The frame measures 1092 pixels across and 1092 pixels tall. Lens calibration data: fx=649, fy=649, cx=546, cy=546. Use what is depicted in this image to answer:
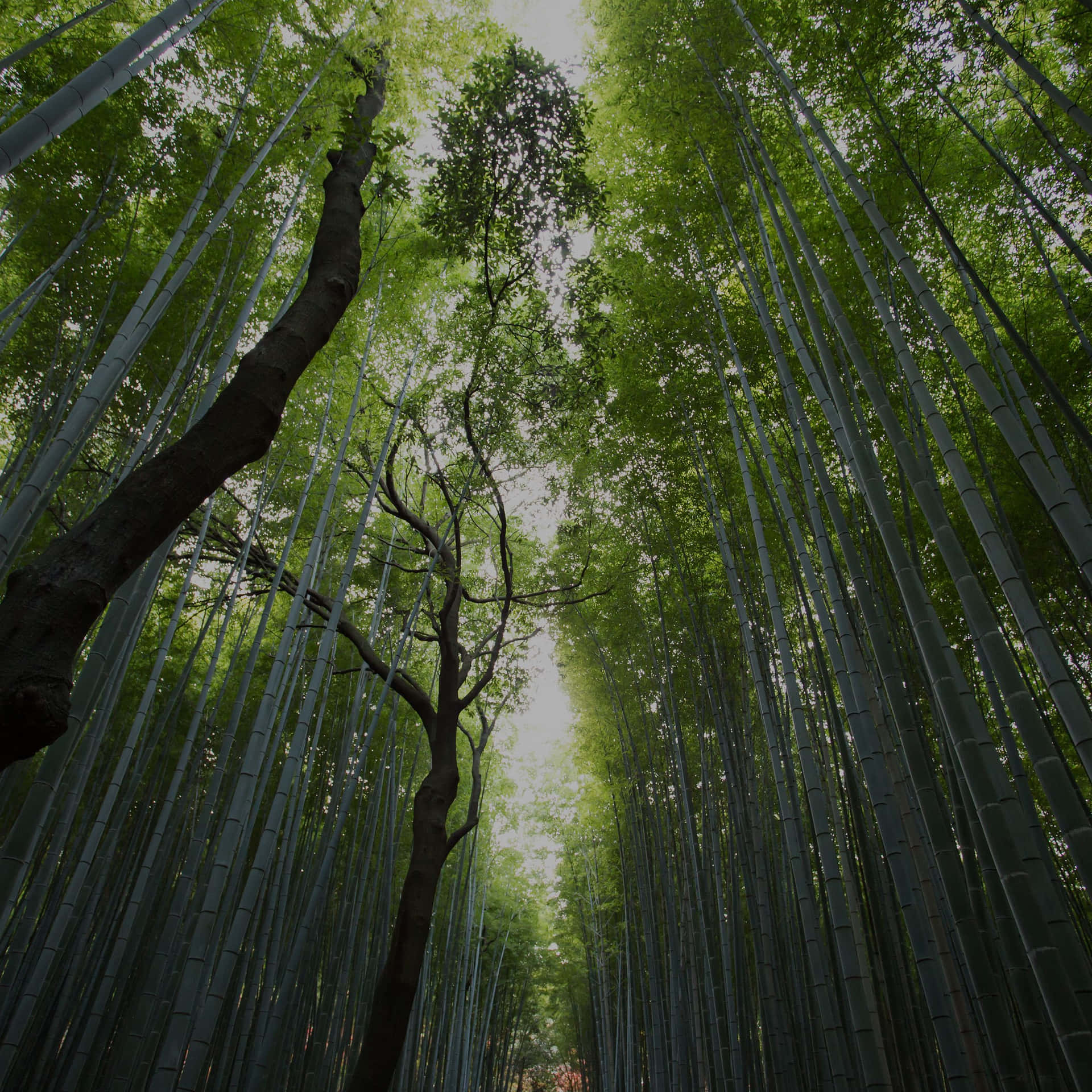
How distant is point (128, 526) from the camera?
4.33 ft

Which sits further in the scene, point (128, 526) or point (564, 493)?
point (564, 493)

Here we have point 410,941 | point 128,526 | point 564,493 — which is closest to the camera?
point 128,526

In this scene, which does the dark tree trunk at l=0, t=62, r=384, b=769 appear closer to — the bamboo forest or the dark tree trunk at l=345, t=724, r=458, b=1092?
the bamboo forest

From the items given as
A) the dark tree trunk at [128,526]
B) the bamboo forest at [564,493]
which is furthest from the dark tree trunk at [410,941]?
the dark tree trunk at [128,526]

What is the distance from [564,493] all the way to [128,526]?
4.17 m

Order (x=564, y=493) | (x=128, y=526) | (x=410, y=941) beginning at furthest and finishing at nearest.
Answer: (x=564, y=493) < (x=410, y=941) < (x=128, y=526)

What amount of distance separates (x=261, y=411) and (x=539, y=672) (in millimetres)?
4558

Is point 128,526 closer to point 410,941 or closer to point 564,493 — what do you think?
point 410,941

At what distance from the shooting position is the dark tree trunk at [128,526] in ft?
3.71

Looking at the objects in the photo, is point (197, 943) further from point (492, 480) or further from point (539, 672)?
point (539, 672)

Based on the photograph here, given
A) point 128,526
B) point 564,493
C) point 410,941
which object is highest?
point 564,493

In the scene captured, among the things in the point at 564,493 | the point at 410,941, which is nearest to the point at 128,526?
the point at 410,941

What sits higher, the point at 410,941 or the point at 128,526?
the point at 128,526

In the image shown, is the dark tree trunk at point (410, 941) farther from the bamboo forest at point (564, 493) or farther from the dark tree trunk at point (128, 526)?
the dark tree trunk at point (128, 526)
